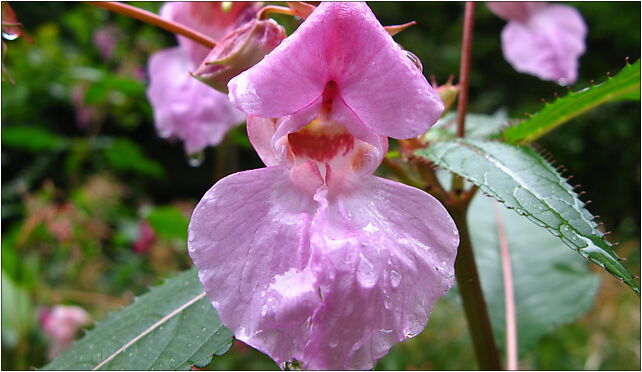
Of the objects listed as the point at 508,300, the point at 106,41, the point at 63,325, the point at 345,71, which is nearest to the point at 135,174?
the point at 106,41

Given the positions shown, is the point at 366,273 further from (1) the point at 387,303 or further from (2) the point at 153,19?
(2) the point at 153,19

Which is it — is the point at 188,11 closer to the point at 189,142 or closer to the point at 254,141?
the point at 189,142

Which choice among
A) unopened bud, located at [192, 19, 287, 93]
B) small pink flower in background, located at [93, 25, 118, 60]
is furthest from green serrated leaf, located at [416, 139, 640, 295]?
small pink flower in background, located at [93, 25, 118, 60]

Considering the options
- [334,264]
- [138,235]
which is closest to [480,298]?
[334,264]

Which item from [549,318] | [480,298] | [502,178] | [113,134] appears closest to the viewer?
[502,178]

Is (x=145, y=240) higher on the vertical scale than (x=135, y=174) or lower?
higher

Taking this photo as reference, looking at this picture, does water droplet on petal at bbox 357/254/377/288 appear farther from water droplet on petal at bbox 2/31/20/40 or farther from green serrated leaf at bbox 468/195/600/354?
green serrated leaf at bbox 468/195/600/354
